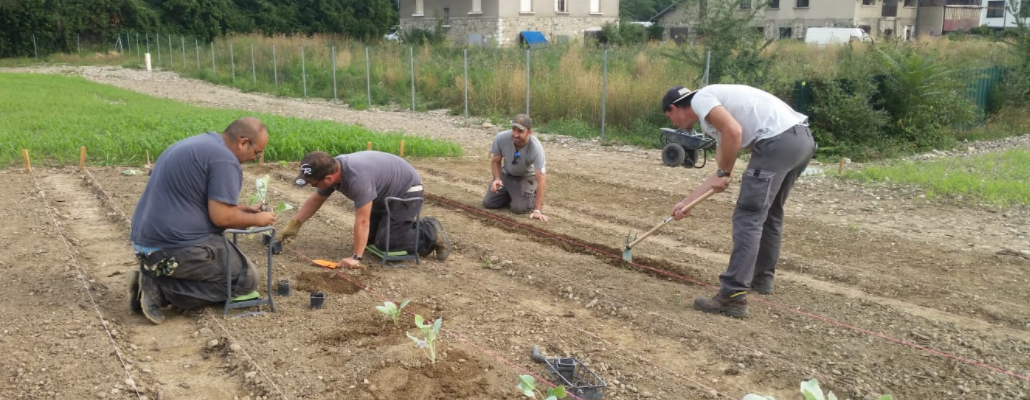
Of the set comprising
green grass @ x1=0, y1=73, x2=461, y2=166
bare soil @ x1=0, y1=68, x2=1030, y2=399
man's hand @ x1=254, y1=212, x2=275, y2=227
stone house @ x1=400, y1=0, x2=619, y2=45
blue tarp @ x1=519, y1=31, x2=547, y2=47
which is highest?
stone house @ x1=400, y1=0, x2=619, y2=45

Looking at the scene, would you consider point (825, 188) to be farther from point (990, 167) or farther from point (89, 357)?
point (89, 357)

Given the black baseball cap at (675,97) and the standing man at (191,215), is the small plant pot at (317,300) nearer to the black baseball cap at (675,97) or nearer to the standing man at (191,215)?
the standing man at (191,215)

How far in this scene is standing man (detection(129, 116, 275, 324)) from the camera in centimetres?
514

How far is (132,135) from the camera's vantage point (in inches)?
488

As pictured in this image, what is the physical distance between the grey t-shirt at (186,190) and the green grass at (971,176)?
27.4ft

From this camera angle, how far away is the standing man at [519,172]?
326 inches

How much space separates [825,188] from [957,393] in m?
6.57

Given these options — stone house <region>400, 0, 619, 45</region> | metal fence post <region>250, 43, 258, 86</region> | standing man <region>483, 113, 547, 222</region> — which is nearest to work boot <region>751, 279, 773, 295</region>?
standing man <region>483, 113, 547, 222</region>

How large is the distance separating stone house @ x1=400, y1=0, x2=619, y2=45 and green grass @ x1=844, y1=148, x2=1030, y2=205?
26004mm

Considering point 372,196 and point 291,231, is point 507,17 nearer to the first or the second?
point 291,231

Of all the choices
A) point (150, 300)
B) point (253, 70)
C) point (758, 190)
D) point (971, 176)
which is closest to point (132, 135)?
point (150, 300)

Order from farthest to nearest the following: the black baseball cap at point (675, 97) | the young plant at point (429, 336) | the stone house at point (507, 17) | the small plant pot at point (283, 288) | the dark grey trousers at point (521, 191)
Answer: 1. the stone house at point (507, 17)
2. the dark grey trousers at point (521, 191)
3. the small plant pot at point (283, 288)
4. the black baseball cap at point (675, 97)
5. the young plant at point (429, 336)

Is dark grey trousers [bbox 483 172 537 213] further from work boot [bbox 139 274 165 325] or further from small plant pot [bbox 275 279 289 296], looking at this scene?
work boot [bbox 139 274 165 325]

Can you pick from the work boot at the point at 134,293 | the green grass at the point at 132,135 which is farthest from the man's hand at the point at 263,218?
the green grass at the point at 132,135
